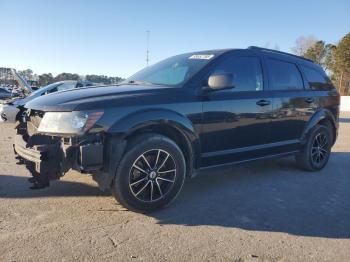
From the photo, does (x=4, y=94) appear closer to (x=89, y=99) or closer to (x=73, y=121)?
(x=89, y=99)

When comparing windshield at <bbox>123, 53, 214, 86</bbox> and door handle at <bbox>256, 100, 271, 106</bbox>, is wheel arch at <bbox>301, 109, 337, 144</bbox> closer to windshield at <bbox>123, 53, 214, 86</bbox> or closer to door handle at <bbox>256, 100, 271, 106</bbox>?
door handle at <bbox>256, 100, 271, 106</bbox>

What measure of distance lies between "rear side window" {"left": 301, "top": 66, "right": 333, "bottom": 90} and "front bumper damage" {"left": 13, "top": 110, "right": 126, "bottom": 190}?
3.84 meters

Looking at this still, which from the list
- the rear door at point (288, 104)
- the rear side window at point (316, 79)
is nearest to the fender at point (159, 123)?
the rear door at point (288, 104)

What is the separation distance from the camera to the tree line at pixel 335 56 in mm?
39300

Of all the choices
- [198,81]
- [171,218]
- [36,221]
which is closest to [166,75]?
[198,81]

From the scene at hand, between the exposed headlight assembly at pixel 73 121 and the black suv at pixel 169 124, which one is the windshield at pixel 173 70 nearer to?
the black suv at pixel 169 124

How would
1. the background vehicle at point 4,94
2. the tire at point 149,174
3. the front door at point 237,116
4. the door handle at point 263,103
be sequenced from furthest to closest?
the background vehicle at point 4,94, the door handle at point 263,103, the front door at point 237,116, the tire at point 149,174

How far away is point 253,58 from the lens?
5.29 metres

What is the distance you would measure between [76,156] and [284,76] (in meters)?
3.57

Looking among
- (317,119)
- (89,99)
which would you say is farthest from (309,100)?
(89,99)

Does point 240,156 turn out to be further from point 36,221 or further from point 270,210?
point 36,221

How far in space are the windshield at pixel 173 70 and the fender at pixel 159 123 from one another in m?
0.54

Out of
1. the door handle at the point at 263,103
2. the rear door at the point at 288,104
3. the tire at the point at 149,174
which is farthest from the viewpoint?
the rear door at the point at 288,104

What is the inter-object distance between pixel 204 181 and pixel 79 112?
2466 millimetres
